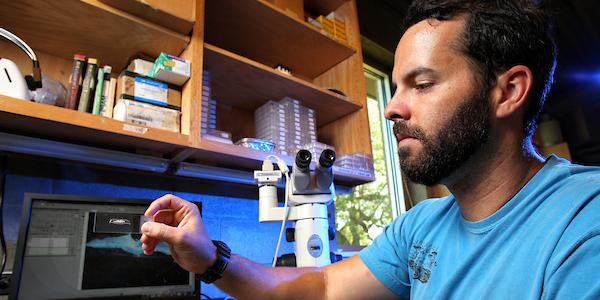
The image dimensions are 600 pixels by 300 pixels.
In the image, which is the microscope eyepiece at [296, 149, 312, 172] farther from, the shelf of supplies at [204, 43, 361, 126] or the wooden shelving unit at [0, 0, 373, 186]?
the shelf of supplies at [204, 43, 361, 126]

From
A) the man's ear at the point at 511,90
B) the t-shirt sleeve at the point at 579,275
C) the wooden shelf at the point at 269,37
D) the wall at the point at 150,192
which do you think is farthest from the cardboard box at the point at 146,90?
the t-shirt sleeve at the point at 579,275

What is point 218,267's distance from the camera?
81cm

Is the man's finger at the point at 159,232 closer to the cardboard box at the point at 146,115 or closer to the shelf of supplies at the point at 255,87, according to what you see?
the cardboard box at the point at 146,115

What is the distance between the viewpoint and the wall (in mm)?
1103

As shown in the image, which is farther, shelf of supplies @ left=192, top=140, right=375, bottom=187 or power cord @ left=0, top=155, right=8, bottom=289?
shelf of supplies @ left=192, top=140, right=375, bottom=187

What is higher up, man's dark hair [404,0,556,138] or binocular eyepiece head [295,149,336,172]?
man's dark hair [404,0,556,138]

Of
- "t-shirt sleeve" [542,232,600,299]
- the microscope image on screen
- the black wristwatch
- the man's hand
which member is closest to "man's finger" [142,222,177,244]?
the man's hand

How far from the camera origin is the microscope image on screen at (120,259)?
100cm

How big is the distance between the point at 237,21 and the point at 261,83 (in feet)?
0.86

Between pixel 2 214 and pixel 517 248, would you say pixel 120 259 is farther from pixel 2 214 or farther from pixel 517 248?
pixel 517 248

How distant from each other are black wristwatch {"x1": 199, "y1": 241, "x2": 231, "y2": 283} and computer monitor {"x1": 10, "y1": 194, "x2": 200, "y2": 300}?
323 millimetres

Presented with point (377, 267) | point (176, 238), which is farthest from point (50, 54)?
point (377, 267)

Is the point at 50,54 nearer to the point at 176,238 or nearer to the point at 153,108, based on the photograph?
the point at 153,108

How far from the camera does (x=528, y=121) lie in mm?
864
